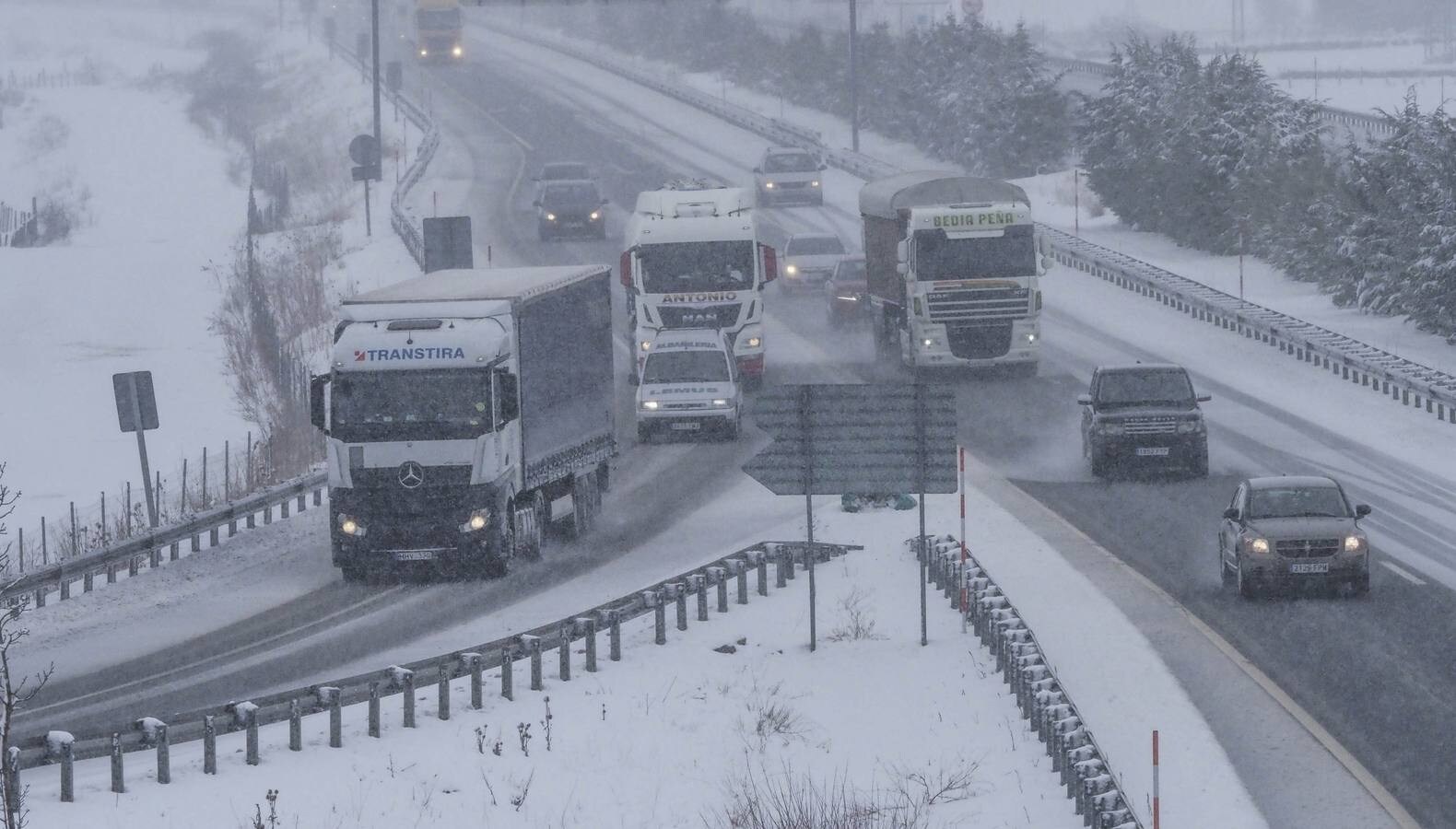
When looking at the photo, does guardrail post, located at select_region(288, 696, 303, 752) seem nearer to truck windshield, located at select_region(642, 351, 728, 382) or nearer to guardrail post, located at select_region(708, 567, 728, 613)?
guardrail post, located at select_region(708, 567, 728, 613)

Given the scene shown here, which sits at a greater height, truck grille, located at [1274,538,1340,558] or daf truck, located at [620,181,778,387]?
daf truck, located at [620,181,778,387]

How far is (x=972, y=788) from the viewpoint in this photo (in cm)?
1611

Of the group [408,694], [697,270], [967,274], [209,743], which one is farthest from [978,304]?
[209,743]

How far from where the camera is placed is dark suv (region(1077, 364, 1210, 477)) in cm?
2988

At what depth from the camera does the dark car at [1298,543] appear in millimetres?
21812

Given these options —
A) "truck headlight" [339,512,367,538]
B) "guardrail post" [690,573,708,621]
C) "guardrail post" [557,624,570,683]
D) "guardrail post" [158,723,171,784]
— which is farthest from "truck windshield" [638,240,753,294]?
"guardrail post" [158,723,171,784]

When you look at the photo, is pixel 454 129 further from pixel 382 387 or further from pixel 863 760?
pixel 863 760

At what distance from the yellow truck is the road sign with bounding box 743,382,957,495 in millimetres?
79627

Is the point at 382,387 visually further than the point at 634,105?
No

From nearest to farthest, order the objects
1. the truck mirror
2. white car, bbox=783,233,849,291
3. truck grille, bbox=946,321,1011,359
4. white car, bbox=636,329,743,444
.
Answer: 1. the truck mirror
2. white car, bbox=636,329,743,444
3. truck grille, bbox=946,321,1011,359
4. white car, bbox=783,233,849,291

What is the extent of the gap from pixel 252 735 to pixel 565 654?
161 inches

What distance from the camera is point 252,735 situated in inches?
643

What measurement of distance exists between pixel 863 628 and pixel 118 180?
88.3 meters

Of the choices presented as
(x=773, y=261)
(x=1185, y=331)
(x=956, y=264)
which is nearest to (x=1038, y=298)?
(x=956, y=264)
